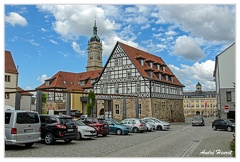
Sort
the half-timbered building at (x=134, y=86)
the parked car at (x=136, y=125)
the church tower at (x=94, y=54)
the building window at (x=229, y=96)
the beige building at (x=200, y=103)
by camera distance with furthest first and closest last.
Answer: the beige building at (x=200, y=103) → the church tower at (x=94, y=54) → the half-timbered building at (x=134, y=86) → the building window at (x=229, y=96) → the parked car at (x=136, y=125)

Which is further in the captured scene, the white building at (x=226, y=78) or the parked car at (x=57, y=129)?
the white building at (x=226, y=78)

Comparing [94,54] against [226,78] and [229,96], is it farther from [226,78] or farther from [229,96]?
[229,96]

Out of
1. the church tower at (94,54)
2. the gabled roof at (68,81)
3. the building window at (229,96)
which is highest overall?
the church tower at (94,54)

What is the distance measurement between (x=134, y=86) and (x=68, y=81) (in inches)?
855

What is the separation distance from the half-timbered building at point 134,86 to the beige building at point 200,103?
6793 centimetres

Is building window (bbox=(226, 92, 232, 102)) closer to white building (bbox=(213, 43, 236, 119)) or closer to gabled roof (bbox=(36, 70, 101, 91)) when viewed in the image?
white building (bbox=(213, 43, 236, 119))

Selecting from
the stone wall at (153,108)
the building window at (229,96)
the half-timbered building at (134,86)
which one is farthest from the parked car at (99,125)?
the building window at (229,96)

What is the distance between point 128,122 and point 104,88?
23.1 metres

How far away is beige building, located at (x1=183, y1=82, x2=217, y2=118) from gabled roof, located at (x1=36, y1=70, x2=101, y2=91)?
62.2 meters

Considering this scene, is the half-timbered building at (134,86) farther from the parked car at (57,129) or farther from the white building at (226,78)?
the parked car at (57,129)

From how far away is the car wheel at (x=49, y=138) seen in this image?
14.6m

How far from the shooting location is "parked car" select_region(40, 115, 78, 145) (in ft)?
47.8

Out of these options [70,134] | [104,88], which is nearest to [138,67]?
[104,88]

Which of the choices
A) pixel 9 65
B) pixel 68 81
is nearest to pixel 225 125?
pixel 9 65
